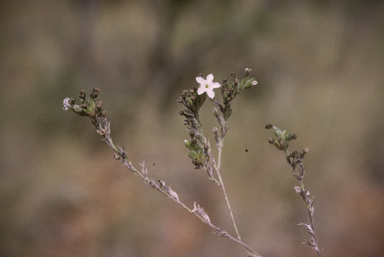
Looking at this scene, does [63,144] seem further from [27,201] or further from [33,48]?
[33,48]

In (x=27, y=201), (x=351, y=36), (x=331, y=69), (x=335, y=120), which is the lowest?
(x=27, y=201)

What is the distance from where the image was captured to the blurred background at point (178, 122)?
1072 millimetres

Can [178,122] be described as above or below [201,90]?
above

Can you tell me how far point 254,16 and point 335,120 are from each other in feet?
1.60

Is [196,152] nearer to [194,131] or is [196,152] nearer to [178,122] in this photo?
[194,131]

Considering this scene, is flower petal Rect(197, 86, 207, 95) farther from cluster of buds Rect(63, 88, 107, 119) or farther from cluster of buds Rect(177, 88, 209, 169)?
cluster of buds Rect(63, 88, 107, 119)

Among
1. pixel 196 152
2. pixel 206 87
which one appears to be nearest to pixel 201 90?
pixel 206 87

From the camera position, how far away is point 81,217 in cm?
113

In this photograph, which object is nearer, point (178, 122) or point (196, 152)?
point (196, 152)

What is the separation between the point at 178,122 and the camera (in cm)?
115

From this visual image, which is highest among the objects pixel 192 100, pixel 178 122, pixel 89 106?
pixel 178 122

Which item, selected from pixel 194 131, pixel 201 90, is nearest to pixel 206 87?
pixel 201 90

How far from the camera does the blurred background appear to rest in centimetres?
107

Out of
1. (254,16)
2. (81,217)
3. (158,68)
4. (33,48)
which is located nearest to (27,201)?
(81,217)
